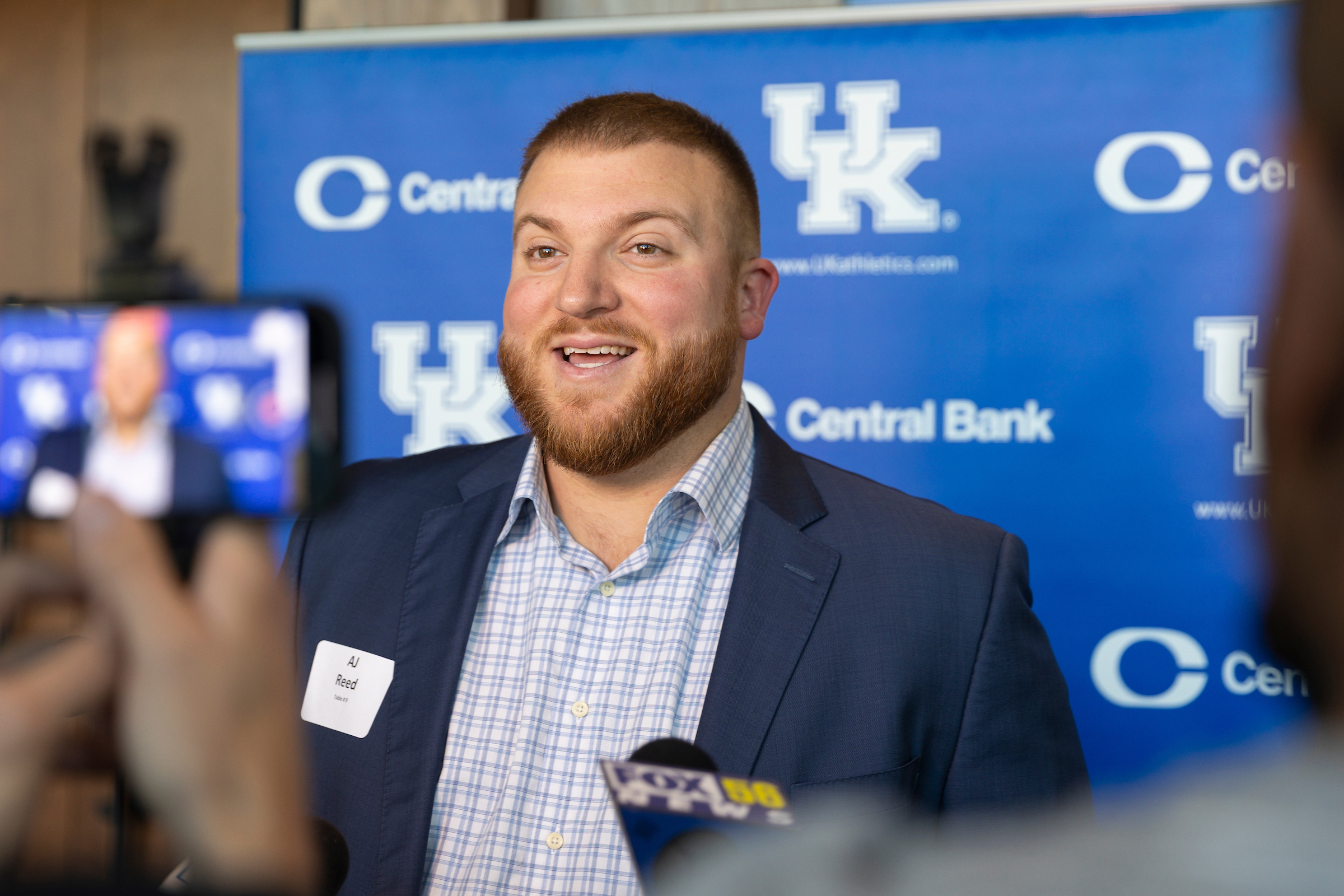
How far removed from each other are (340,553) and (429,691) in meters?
0.32

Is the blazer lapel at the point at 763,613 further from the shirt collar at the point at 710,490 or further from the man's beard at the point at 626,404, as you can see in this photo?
the man's beard at the point at 626,404

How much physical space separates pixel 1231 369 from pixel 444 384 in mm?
1754

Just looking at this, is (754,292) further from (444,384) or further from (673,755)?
(673,755)

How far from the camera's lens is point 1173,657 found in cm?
229

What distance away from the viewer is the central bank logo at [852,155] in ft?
7.82

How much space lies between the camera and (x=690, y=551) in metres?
1.64

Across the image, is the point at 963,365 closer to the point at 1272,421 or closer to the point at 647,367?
the point at 647,367

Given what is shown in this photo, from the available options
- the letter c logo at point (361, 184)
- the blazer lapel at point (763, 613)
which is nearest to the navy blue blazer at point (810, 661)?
the blazer lapel at point (763, 613)

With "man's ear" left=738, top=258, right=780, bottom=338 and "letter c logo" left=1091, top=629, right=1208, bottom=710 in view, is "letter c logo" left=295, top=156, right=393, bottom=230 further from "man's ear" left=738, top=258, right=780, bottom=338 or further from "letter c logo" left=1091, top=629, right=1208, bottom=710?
"letter c logo" left=1091, top=629, right=1208, bottom=710

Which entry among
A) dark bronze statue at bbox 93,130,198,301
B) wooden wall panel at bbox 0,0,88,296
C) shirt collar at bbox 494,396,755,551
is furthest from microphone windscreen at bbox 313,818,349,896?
wooden wall panel at bbox 0,0,88,296

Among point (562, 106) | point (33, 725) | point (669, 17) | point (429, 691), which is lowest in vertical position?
point (429, 691)

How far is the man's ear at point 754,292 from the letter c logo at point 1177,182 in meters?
0.88

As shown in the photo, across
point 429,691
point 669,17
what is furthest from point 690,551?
point 669,17

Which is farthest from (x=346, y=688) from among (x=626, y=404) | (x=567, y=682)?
(x=626, y=404)
